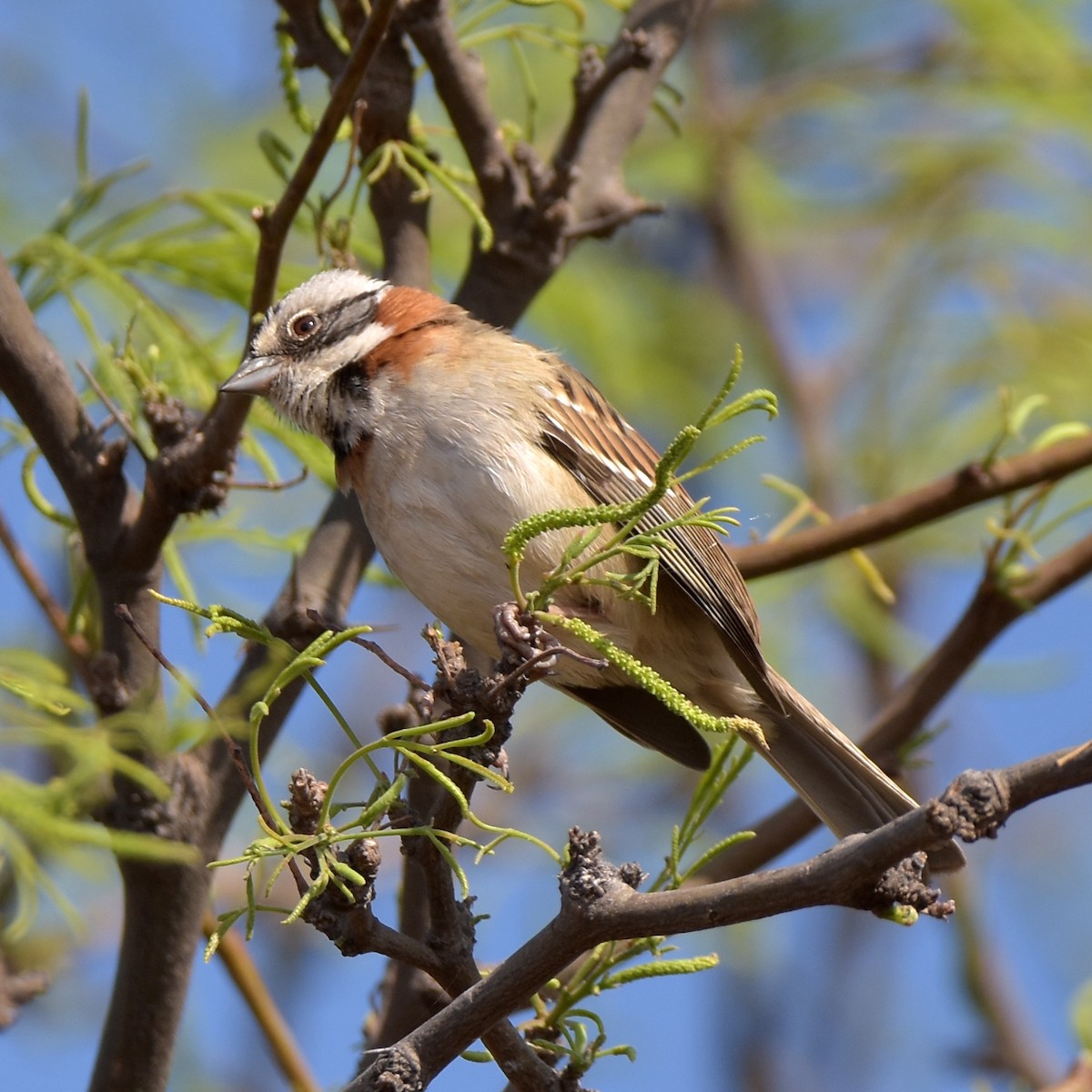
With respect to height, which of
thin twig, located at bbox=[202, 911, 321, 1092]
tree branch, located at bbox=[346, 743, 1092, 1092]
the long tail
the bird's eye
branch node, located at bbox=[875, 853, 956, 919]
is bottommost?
tree branch, located at bbox=[346, 743, 1092, 1092]

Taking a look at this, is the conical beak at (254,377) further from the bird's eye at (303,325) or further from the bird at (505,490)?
the bird's eye at (303,325)

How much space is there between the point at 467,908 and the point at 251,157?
457 cm

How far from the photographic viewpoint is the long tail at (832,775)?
375 centimetres

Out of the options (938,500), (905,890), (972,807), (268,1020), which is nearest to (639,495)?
(938,500)

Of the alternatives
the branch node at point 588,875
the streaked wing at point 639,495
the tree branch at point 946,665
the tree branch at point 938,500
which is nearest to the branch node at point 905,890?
the branch node at point 588,875

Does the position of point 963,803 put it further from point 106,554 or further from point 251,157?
point 251,157

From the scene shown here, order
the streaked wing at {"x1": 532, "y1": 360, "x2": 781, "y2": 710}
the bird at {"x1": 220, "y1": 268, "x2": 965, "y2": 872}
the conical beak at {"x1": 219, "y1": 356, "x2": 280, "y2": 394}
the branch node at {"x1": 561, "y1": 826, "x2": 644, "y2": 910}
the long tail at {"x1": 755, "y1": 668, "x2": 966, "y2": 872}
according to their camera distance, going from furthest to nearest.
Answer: the long tail at {"x1": 755, "y1": 668, "x2": 966, "y2": 872}, the streaked wing at {"x1": 532, "y1": 360, "x2": 781, "y2": 710}, the bird at {"x1": 220, "y1": 268, "x2": 965, "y2": 872}, the conical beak at {"x1": 219, "y1": 356, "x2": 280, "y2": 394}, the branch node at {"x1": 561, "y1": 826, "x2": 644, "y2": 910}

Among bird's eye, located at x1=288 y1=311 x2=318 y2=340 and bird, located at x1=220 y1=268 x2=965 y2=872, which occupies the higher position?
bird's eye, located at x1=288 y1=311 x2=318 y2=340

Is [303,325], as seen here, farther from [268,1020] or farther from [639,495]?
[268,1020]

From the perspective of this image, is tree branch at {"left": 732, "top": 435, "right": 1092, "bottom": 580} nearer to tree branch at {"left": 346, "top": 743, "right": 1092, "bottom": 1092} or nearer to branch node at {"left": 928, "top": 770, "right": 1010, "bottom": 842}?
tree branch at {"left": 346, "top": 743, "right": 1092, "bottom": 1092}

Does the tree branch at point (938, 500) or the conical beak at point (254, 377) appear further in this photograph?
the tree branch at point (938, 500)

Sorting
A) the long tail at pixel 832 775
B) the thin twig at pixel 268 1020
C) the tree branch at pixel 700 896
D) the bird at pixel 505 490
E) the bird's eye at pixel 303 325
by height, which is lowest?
the tree branch at pixel 700 896

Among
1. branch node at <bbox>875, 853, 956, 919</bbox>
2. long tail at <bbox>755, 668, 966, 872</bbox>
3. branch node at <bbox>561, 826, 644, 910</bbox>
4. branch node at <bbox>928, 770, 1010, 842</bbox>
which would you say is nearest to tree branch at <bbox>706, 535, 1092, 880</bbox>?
long tail at <bbox>755, 668, 966, 872</bbox>

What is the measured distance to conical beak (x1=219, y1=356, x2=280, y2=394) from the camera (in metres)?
3.27
